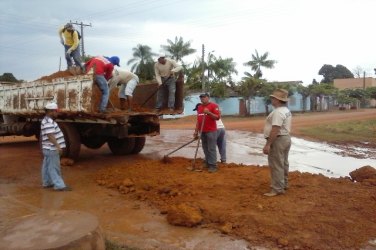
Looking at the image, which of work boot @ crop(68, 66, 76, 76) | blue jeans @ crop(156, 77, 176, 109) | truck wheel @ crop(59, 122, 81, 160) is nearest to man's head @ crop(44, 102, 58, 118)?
truck wheel @ crop(59, 122, 81, 160)

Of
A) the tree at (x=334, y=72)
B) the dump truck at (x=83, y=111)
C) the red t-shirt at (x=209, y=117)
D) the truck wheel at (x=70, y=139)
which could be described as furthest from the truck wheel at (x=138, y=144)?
the tree at (x=334, y=72)

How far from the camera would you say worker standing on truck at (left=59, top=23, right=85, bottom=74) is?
10.5m

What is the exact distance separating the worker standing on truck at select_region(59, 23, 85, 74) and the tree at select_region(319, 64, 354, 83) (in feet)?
277

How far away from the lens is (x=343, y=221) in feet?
16.8

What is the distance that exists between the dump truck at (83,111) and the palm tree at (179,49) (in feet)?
99.0

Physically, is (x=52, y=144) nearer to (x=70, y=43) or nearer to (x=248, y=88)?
(x=70, y=43)

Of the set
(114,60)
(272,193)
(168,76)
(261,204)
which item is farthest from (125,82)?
(261,204)

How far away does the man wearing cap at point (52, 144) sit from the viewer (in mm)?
6938

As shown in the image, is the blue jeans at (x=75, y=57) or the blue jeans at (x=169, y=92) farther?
the blue jeans at (x=75, y=57)

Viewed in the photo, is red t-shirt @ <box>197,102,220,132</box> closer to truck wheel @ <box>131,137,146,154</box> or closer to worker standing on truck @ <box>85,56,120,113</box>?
worker standing on truck @ <box>85,56,120,113</box>

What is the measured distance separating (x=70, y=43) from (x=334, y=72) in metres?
87.4

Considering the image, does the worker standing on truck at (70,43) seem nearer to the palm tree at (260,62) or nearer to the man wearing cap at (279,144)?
the man wearing cap at (279,144)

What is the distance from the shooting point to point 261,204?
5.64 m

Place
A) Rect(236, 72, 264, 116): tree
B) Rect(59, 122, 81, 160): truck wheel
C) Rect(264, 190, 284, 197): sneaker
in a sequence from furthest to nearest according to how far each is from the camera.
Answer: Rect(236, 72, 264, 116): tree → Rect(59, 122, 81, 160): truck wheel → Rect(264, 190, 284, 197): sneaker
